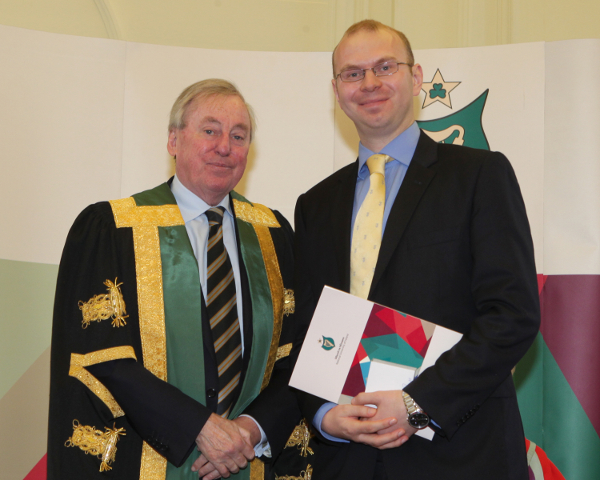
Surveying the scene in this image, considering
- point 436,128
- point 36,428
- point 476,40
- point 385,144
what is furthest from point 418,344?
point 476,40

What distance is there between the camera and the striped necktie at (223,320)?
2.42 m

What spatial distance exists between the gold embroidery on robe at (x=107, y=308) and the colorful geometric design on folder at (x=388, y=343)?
0.98 m

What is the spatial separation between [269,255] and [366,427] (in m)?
1.16

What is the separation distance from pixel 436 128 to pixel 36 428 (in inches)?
110

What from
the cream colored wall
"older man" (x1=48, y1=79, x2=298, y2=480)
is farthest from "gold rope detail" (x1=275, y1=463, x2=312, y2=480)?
the cream colored wall

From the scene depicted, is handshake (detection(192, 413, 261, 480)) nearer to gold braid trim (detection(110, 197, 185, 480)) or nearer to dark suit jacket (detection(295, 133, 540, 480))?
gold braid trim (detection(110, 197, 185, 480))

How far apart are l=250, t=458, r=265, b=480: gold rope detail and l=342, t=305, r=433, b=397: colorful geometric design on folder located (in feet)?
2.96

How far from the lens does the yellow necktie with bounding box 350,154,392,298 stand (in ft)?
6.49

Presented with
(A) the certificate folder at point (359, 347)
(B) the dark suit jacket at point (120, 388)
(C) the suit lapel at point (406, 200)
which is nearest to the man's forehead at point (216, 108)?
(B) the dark suit jacket at point (120, 388)

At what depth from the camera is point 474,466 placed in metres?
1.75

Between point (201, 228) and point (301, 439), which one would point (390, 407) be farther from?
point (201, 228)

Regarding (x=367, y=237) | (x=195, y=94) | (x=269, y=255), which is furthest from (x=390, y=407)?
(x=195, y=94)

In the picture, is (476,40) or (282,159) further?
(476,40)

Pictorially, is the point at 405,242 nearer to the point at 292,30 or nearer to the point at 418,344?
the point at 418,344
